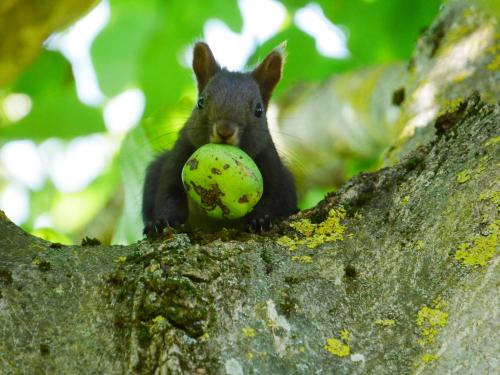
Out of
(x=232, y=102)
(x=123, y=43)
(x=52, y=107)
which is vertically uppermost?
(x=123, y=43)

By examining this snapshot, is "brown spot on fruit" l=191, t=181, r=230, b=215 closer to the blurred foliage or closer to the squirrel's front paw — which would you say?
the squirrel's front paw

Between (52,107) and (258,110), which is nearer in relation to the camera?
(258,110)

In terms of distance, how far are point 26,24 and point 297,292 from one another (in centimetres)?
170

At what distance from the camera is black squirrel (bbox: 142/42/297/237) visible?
10.8 feet

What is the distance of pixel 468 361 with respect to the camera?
1.66 meters

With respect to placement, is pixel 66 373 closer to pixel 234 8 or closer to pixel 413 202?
pixel 413 202

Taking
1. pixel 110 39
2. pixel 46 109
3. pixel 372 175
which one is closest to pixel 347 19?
pixel 110 39

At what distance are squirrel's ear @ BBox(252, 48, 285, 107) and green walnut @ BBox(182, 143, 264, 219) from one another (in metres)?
1.44

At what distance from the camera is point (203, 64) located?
13.1 ft

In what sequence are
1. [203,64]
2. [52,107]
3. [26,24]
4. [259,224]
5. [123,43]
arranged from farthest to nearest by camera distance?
[123,43], [52,107], [203,64], [26,24], [259,224]

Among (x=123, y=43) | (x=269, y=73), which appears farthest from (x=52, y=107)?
(x=269, y=73)

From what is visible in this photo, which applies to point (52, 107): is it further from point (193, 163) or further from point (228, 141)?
point (193, 163)

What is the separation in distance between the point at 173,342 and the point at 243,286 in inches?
11.1

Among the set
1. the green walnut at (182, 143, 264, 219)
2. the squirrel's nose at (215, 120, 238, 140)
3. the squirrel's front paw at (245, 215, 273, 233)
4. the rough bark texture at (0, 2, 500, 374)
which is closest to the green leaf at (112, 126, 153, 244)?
the squirrel's nose at (215, 120, 238, 140)
